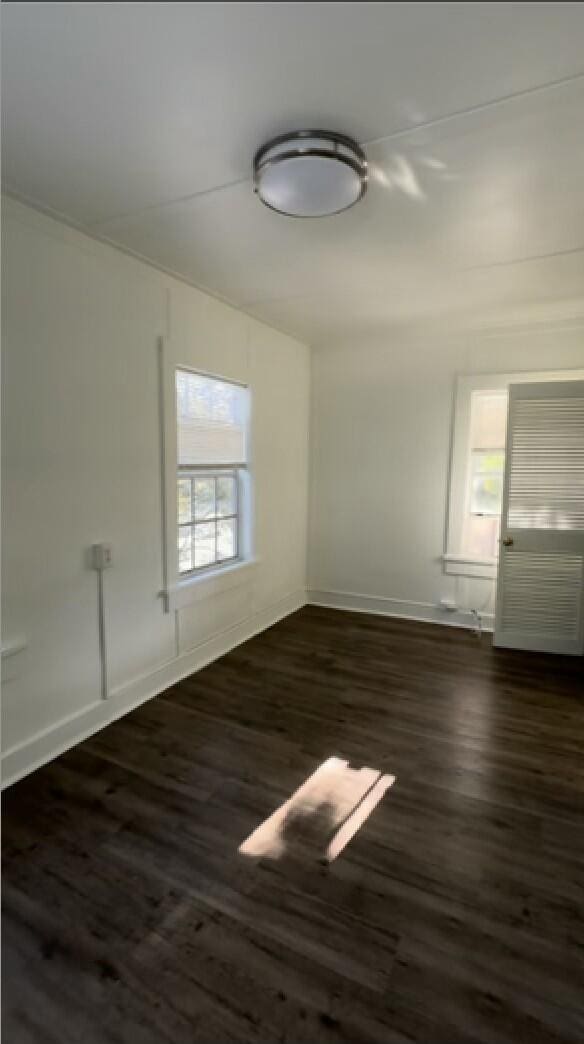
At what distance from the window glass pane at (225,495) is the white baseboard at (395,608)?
1.58 meters

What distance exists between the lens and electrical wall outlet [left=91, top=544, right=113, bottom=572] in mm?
2521

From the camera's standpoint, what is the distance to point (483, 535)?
4.24m

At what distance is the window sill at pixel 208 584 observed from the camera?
3.10m

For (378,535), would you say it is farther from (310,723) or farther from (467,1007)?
(467,1007)

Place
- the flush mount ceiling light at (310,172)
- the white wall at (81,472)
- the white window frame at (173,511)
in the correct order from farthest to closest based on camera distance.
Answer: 1. the white window frame at (173,511)
2. the white wall at (81,472)
3. the flush mount ceiling light at (310,172)

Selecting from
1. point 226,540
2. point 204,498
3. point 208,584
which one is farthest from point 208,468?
point 208,584

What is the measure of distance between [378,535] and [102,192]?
3368 millimetres

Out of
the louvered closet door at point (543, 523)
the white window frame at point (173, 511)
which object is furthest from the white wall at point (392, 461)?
the white window frame at point (173, 511)

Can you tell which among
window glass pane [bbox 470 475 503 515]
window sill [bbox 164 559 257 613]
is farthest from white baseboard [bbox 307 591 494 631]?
window sill [bbox 164 559 257 613]

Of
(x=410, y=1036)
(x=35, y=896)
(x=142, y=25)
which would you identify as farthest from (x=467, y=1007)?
(x=142, y=25)

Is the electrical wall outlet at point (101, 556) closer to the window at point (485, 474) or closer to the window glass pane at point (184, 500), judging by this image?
the window glass pane at point (184, 500)

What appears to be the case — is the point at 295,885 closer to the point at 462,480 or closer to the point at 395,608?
the point at 395,608

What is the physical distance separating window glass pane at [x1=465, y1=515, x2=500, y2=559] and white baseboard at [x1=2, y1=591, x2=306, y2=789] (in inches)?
76.8

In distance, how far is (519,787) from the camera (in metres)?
2.22
